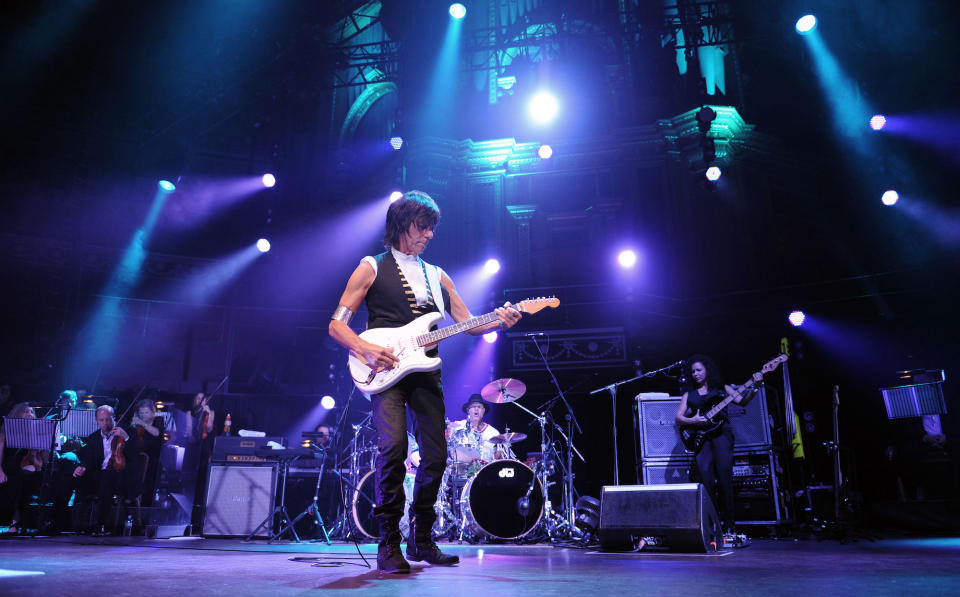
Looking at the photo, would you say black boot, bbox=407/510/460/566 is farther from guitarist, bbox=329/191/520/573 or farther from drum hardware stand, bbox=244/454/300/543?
Result: drum hardware stand, bbox=244/454/300/543

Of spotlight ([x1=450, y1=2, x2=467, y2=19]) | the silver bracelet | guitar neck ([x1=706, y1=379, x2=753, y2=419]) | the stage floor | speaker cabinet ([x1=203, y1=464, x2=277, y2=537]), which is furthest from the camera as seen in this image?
spotlight ([x1=450, y1=2, x2=467, y2=19])

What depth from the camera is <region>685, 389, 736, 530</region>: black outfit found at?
6.68 meters

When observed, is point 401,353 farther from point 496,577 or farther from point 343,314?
point 496,577

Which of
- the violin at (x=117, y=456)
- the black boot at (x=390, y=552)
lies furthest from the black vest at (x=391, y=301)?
the violin at (x=117, y=456)

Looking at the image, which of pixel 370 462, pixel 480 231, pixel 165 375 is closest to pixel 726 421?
pixel 370 462

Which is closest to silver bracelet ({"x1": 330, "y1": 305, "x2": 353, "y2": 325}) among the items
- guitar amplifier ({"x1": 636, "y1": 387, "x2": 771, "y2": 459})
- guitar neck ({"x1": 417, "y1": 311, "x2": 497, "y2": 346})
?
guitar neck ({"x1": 417, "y1": 311, "x2": 497, "y2": 346})

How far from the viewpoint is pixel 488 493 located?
7.55m

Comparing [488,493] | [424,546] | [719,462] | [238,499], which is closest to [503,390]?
[488,493]

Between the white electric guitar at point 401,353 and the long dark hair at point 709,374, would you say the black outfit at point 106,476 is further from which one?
the long dark hair at point 709,374

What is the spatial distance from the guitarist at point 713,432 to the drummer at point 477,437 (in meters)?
2.42

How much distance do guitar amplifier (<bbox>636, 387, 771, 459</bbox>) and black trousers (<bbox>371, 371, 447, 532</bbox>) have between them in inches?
244

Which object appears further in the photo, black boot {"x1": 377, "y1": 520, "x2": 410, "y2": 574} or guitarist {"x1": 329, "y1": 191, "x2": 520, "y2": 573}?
guitarist {"x1": 329, "y1": 191, "x2": 520, "y2": 573}

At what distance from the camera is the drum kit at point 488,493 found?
7.52 metres

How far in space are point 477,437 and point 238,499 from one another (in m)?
3.30
